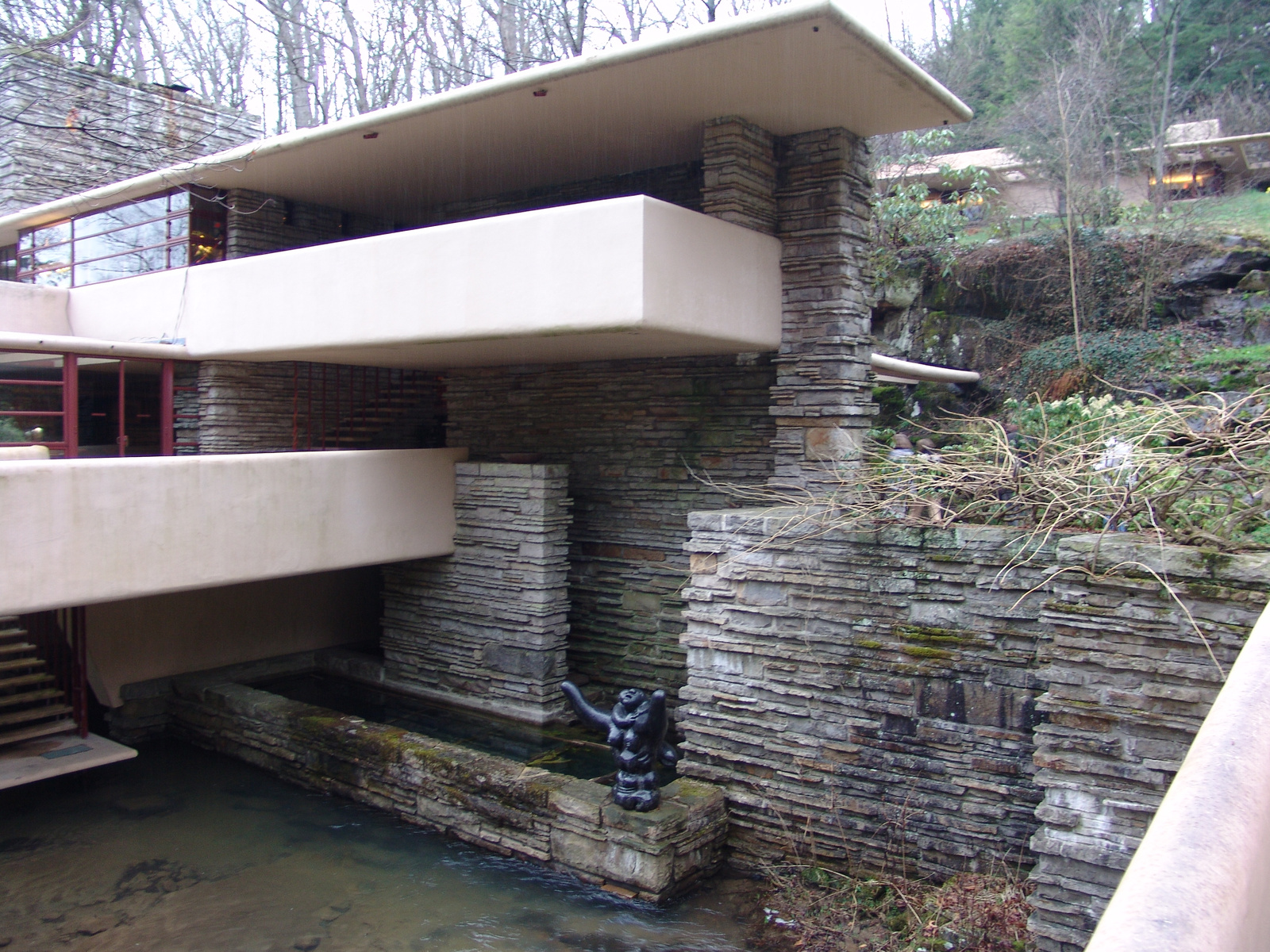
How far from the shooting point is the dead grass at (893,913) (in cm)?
490

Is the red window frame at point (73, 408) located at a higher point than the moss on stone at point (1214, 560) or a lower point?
higher

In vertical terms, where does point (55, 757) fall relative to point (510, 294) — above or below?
below

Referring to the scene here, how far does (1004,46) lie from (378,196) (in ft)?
56.1

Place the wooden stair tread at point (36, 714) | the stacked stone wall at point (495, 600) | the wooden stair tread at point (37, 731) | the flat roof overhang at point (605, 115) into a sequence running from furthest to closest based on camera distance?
the stacked stone wall at point (495, 600) < the wooden stair tread at point (36, 714) < the wooden stair tread at point (37, 731) < the flat roof overhang at point (605, 115)

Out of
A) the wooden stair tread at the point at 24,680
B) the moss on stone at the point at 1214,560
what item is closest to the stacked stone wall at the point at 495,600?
the wooden stair tread at the point at 24,680

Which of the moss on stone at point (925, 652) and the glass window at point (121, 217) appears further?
the glass window at point (121, 217)

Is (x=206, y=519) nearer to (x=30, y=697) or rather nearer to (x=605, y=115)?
(x=30, y=697)

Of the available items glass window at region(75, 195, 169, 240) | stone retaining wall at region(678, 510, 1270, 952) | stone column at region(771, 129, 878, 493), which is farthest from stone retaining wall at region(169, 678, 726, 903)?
glass window at region(75, 195, 169, 240)

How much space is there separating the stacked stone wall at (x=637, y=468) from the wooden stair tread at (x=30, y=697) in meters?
5.07

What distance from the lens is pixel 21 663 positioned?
834 centimetres

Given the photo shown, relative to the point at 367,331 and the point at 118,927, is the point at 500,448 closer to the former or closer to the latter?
the point at 367,331

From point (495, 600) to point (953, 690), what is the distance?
5053 millimetres

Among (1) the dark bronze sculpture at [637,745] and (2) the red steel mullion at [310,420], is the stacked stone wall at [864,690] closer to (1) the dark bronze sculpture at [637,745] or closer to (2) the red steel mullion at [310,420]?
(1) the dark bronze sculpture at [637,745]

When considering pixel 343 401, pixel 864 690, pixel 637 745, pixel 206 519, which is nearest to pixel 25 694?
pixel 206 519
